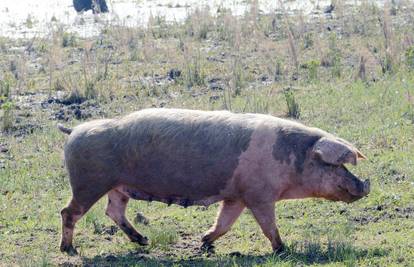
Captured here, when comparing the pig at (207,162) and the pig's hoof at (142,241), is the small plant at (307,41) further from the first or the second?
the pig's hoof at (142,241)

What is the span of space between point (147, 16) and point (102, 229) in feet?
43.1

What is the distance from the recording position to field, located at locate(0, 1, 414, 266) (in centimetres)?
859

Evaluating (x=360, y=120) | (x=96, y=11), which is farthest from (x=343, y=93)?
(x=96, y=11)

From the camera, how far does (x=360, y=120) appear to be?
1245 centimetres

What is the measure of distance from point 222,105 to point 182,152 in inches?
200

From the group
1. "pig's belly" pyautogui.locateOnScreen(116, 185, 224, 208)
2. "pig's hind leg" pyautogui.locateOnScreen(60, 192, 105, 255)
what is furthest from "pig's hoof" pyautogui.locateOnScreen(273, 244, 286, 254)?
"pig's hind leg" pyautogui.locateOnScreen(60, 192, 105, 255)

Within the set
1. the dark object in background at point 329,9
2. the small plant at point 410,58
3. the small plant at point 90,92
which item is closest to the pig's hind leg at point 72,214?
the small plant at point 90,92

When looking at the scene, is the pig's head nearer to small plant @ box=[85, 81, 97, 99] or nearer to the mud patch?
the mud patch

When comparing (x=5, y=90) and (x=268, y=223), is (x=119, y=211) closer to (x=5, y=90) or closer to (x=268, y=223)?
(x=268, y=223)

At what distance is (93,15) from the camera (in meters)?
21.9

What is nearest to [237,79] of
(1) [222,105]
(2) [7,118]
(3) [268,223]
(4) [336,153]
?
(1) [222,105]

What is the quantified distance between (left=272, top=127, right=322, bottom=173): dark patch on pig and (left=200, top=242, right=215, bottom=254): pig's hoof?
893 millimetres

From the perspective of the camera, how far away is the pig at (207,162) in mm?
8430

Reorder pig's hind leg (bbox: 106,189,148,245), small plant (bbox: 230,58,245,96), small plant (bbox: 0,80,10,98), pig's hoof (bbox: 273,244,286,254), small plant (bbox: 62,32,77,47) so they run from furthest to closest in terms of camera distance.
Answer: small plant (bbox: 62,32,77,47), small plant (bbox: 0,80,10,98), small plant (bbox: 230,58,245,96), pig's hind leg (bbox: 106,189,148,245), pig's hoof (bbox: 273,244,286,254)
